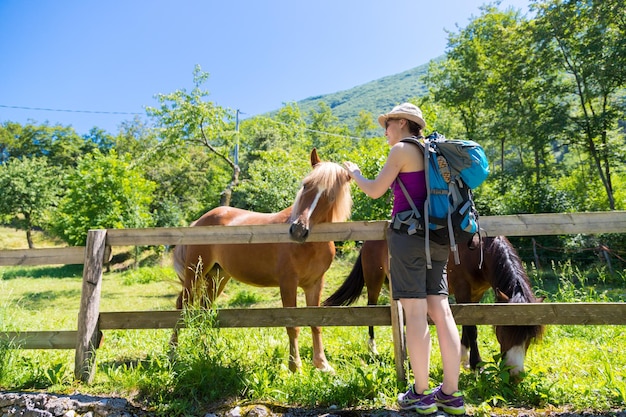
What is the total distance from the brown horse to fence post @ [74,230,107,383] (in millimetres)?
844

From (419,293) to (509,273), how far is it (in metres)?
1.81

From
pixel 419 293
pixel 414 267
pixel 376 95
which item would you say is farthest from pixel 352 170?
pixel 376 95

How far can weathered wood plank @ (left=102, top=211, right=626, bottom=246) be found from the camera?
10.6 feet

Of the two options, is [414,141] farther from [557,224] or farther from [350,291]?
[350,291]

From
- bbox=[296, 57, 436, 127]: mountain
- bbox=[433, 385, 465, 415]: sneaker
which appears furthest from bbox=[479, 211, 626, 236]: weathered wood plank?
bbox=[296, 57, 436, 127]: mountain

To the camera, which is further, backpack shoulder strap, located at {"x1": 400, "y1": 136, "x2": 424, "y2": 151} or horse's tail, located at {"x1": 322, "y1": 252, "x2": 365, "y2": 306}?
horse's tail, located at {"x1": 322, "y1": 252, "x2": 365, "y2": 306}

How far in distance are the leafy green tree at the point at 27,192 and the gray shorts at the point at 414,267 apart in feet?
122

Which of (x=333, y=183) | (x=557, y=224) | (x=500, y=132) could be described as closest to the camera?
(x=557, y=224)

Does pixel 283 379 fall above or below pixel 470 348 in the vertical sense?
above

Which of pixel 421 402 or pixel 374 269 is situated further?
pixel 374 269

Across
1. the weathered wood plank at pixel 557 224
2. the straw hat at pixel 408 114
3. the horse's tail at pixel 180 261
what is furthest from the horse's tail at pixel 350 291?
the straw hat at pixel 408 114

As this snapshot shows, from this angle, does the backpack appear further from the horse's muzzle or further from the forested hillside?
the forested hillside

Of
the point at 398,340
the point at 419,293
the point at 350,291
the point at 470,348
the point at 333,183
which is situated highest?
the point at 333,183

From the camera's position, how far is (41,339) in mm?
3762
